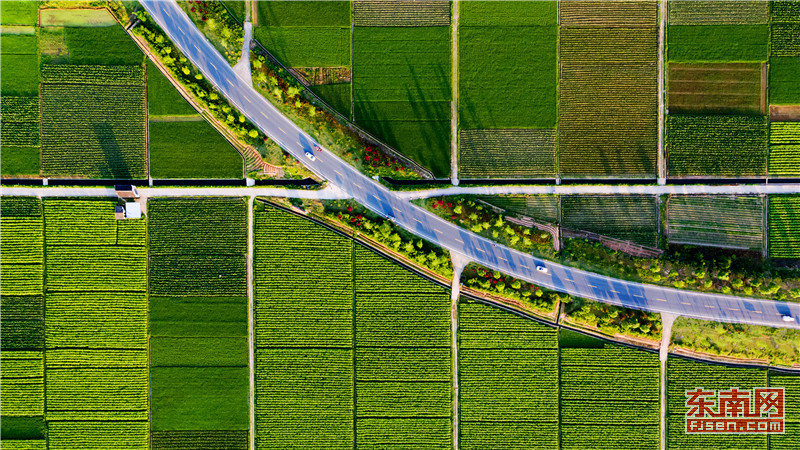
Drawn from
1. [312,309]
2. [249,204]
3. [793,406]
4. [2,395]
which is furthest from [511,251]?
[2,395]

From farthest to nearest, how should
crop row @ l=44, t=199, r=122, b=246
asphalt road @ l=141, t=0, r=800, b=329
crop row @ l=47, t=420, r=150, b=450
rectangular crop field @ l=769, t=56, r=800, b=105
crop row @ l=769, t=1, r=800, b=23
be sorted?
crop row @ l=47, t=420, r=150, b=450, crop row @ l=44, t=199, r=122, b=246, asphalt road @ l=141, t=0, r=800, b=329, rectangular crop field @ l=769, t=56, r=800, b=105, crop row @ l=769, t=1, r=800, b=23

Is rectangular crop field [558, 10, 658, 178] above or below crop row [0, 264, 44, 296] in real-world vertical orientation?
above

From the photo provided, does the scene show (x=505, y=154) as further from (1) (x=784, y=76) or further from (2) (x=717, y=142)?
(1) (x=784, y=76)

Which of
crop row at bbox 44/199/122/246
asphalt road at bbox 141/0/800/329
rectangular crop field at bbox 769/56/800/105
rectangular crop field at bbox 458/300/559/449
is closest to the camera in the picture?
rectangular crop field at bbox 769/56/800/105

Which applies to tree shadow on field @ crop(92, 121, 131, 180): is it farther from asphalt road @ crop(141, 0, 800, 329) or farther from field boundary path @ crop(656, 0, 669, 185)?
field boundary path @ crop(656, 0, 669, 185)

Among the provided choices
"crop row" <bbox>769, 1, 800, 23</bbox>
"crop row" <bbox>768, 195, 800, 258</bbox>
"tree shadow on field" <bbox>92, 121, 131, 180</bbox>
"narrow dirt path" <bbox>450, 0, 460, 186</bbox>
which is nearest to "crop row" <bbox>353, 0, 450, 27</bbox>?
"narrow dirt path" <bbox>450, 0, 460, 186</bbox>

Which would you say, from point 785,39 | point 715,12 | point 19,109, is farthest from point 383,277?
point 785,39

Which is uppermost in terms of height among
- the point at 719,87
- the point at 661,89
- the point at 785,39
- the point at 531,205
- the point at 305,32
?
the point at 305,32
